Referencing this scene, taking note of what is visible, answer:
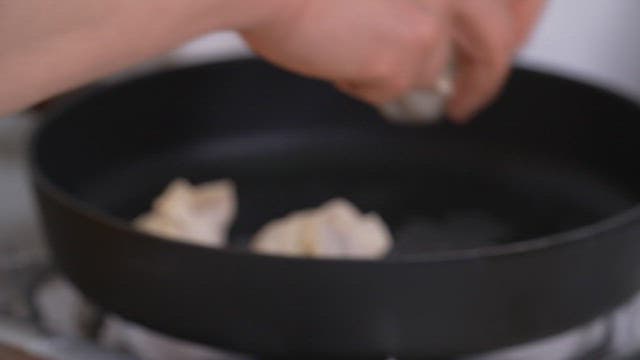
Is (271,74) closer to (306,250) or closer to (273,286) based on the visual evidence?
(306,250)

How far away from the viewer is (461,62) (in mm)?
618

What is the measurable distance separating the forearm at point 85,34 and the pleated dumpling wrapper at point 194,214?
0.77ft

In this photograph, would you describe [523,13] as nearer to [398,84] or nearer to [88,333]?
[398,84]

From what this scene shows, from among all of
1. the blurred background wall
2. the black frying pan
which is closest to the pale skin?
the black frying pan

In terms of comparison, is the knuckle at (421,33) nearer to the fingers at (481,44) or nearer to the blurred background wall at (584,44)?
the fingers at (481,44)

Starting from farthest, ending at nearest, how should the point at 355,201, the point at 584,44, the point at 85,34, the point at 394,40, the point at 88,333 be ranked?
the point at 584,44 → the point at 355,201 → the point at 88,333 → the point at 394,40 → the point at 85,34

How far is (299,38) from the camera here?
1.59ft

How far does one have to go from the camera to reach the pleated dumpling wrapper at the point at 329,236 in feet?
2.15

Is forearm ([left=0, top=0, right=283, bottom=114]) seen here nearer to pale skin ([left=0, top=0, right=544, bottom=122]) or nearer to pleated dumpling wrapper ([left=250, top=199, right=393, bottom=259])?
pale skin ([left=0, top=0, right=544, bottom=122])

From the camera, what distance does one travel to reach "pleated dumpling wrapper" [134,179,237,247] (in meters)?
0.67

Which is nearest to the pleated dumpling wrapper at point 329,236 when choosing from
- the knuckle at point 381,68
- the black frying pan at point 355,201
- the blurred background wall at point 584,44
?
the black frying pan at point 355,201

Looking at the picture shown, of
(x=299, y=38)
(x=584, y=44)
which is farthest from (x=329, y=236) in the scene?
(x=584, y=44)

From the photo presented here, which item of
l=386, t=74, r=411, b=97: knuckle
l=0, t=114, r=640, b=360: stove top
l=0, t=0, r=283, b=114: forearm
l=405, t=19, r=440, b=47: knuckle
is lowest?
l=0, t=114, r=640, b=360: stove top

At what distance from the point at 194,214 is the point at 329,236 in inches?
3.8
